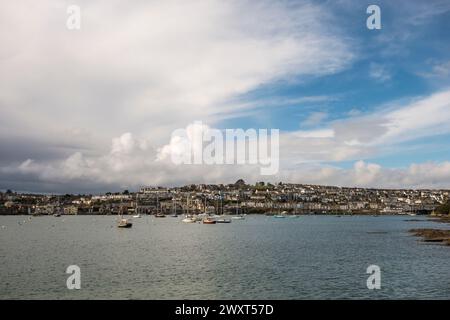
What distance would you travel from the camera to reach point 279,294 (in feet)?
135

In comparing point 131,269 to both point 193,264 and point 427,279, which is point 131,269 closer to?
point 193,264

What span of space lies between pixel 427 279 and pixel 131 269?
33.1 meters

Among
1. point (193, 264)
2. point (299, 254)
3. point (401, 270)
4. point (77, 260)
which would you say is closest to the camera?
point (401, 270)
